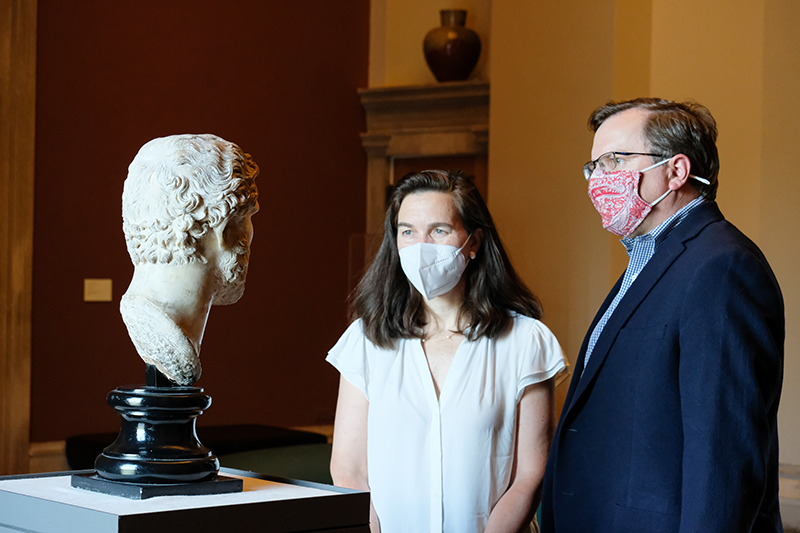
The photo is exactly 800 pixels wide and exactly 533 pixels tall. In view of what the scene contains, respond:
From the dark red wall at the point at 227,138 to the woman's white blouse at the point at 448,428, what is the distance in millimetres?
2984

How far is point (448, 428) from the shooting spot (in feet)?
6.52

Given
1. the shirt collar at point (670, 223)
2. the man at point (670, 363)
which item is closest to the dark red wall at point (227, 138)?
the man at point (670, 363)

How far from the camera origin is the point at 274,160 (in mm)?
5754

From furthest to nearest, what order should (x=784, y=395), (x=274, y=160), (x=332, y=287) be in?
1. (x=332, y=287)
2. (x=274, y=160)
3. (x=784, y=395)

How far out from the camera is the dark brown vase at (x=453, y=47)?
6.02 m

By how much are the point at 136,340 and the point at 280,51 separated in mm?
4750

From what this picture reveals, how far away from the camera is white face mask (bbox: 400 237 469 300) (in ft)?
6.86

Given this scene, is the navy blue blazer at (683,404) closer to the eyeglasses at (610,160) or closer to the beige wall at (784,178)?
the eyeglasses at (610,160)

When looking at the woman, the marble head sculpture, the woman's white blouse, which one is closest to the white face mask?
the woman

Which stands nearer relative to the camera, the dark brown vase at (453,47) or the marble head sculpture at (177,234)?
the marble head sculpture at (177,234)

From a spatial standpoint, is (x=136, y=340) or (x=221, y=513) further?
(x=136, y=340)

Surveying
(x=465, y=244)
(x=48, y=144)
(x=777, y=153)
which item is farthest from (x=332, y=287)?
(x=465, y=244)

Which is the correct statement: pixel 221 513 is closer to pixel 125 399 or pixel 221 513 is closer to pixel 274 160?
pixel 125 399

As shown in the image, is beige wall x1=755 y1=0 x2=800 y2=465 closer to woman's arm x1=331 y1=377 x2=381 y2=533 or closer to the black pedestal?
woman's arm x1=331 y1=377 x2=381 y2=533
